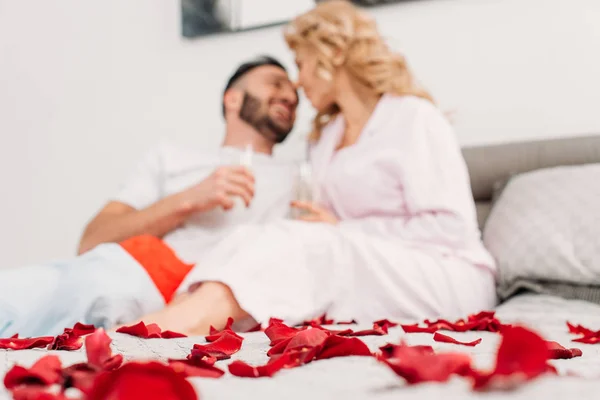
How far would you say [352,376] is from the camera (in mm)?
390

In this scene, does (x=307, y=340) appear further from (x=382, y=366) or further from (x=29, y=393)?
(x=29, y=393)

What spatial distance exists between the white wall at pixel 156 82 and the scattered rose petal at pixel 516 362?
1550mm

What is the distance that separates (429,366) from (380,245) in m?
0.78

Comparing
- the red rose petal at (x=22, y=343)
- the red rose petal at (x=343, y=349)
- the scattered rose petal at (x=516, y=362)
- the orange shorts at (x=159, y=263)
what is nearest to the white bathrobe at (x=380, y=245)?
the orange shorts at (x=159, y=263)

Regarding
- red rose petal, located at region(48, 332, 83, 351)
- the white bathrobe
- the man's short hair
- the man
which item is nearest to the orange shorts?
the man

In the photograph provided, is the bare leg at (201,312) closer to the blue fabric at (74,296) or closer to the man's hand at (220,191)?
the blue fabric at (74,296)

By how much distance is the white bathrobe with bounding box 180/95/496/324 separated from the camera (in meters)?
1.01

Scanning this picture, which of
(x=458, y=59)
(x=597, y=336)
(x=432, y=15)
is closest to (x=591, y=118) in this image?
(x=458, y=59)

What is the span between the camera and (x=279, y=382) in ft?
1.22

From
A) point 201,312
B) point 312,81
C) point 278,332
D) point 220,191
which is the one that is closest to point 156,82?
point 312,81

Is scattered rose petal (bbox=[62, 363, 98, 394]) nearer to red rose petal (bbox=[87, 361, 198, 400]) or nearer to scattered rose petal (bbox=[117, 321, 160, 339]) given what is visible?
red rose petal (bbox=[87, 361, 198, 400])

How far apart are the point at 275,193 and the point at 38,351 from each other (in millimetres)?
1030

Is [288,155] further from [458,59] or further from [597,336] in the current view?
[597,336]

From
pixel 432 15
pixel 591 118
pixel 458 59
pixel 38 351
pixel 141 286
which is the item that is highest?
pixel 432 15
